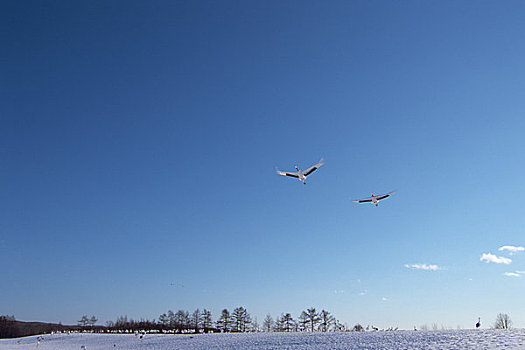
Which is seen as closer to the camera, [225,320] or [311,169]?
[311,169]

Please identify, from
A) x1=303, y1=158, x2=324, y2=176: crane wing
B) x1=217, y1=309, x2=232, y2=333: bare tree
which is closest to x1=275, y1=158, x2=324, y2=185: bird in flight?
x1=303, y1=158, x2=324, y2=176: crane wing

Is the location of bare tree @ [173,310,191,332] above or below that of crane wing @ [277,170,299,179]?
below

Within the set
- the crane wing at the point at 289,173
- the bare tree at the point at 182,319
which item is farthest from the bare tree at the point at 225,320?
the crane wing at the point at 289,173

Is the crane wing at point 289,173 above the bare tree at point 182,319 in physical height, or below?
above

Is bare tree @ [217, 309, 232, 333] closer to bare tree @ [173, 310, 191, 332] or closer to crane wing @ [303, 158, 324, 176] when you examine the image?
bare tree @ [173, 310, 191, 332]

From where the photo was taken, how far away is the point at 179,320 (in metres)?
127

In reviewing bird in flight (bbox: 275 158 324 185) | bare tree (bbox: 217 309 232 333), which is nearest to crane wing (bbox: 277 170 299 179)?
bird in flight (bbox: 275 158 324 185)

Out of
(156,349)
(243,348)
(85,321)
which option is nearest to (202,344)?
(156,349)

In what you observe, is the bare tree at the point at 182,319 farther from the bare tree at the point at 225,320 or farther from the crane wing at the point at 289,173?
the crane wing at the point at 289,173

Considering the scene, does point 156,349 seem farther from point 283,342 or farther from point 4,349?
point 4,349

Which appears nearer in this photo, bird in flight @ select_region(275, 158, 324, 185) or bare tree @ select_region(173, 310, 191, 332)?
bird in flight @ select_region(275, 158, 324, 185)

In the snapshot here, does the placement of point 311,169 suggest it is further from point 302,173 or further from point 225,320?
point 225,320

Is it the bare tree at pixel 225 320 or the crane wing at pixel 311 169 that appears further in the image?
the bare tree at pixel 225 320

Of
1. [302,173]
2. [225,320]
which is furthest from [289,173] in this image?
[225,320]
